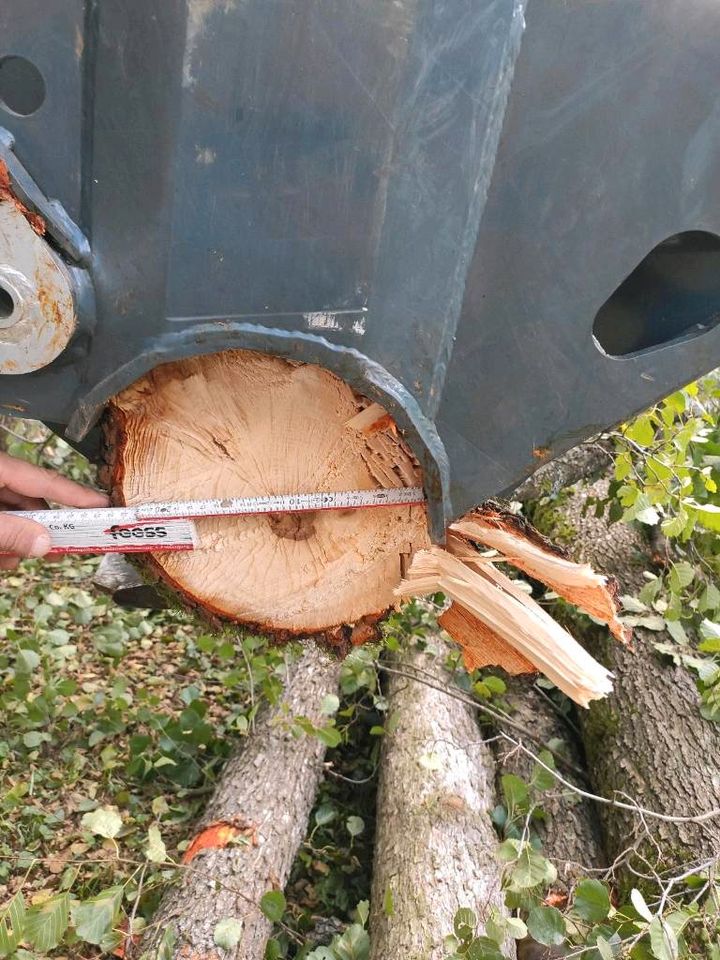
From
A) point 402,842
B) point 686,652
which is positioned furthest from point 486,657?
point 686,652

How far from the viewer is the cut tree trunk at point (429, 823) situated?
2.18m

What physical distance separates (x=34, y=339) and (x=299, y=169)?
1.58 ft

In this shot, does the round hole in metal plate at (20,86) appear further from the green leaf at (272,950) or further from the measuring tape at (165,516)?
the green leaf at (272,950)

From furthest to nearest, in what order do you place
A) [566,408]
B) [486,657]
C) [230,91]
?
[486,657], [566,408], [230,91]

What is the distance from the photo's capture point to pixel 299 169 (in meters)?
1.23

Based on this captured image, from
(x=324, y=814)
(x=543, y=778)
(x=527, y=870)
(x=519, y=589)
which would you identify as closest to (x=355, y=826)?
(x=324, y=814)

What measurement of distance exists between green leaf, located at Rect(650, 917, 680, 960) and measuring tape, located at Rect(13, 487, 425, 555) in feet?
3.34

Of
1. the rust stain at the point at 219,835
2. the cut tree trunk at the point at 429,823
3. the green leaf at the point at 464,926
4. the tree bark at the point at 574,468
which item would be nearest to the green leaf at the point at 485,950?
the green leaf at the point at 464,926

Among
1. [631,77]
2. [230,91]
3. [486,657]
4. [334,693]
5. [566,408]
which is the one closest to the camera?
[230,91]

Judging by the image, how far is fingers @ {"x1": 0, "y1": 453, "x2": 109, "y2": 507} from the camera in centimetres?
166

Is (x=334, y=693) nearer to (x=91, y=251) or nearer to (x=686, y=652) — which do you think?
(x=686, y=652)

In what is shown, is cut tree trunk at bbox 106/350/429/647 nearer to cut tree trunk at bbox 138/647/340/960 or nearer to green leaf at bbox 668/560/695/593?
cut tree trunk at bbox 138/647/340/960

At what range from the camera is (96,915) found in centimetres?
182

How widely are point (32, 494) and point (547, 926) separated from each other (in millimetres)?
1393
